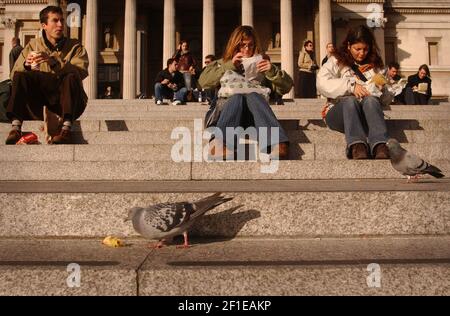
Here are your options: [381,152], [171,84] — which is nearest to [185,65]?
[171,84]

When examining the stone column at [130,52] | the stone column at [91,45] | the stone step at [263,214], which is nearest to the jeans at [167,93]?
the stone step at [263,214]

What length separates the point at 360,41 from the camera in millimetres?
5945

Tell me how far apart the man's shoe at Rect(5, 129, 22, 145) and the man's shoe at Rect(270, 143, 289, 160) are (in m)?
3.67

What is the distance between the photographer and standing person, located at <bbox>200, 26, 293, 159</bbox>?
5.41m

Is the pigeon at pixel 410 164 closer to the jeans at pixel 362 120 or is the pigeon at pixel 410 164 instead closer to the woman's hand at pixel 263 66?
the jeans at pixel 362 120

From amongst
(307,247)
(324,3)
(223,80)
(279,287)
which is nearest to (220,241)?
(307,247)

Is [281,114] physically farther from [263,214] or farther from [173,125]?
[263,214]

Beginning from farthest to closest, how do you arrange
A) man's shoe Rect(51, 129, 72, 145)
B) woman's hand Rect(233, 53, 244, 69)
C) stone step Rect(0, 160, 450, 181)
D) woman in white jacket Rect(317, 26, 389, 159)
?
man's shoe Rect(51, 129, 72, 145)
woman's hand Rect(233, 53, 244, 69)
woman in white jacket Rect(317, 26, 389, 159)
stone step Rect(0, 160, 450, 181)

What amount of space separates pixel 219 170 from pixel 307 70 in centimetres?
1252

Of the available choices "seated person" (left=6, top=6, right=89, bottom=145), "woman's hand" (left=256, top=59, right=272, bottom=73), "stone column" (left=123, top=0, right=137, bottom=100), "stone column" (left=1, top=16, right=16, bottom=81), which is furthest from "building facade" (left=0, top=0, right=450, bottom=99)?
"woman's hand" (left=256, top=59, right=272, bottom=73)

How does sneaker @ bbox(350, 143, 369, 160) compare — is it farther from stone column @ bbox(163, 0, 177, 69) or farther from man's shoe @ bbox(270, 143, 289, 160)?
stone column @ bbox(163, 0, 177, 69)

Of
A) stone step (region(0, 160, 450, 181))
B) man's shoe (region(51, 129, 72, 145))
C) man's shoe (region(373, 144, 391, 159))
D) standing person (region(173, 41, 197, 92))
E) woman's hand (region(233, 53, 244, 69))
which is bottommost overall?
A: stone step (region(0, 160, 450, 181))

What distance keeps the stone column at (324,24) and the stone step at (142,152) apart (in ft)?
87.2
